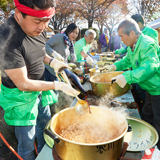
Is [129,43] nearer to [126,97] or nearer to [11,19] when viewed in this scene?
[126,97]

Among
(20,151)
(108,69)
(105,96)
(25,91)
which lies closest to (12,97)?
(25,91)

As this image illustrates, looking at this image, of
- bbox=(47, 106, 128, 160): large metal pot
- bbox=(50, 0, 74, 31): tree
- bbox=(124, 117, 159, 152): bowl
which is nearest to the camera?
bbox=(47, 106, 128, 160): large metal pot

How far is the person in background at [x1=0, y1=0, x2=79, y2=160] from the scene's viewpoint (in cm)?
119

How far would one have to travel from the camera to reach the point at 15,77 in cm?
122

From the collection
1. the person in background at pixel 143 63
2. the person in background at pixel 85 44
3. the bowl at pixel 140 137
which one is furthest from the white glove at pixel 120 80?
the person in background at pixel 85 44

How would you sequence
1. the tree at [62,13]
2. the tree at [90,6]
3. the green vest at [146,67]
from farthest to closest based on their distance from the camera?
the tree at [62,13] → the tree at [90,6] → the green vest at [146,67]

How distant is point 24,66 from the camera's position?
1262 millimetres

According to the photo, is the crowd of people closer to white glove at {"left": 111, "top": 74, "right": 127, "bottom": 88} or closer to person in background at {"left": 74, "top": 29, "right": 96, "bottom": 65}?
white glove at {"left": 111, "top": 74, "right": 127, "bottom": 88}

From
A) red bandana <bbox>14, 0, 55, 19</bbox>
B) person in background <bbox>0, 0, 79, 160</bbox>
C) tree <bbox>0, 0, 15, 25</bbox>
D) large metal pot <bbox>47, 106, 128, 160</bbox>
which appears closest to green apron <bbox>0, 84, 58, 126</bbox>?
person in background <bbox>0, 0, 79, 160</bbox>

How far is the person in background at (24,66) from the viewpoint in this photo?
1186mm

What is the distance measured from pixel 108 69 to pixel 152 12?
15584mm

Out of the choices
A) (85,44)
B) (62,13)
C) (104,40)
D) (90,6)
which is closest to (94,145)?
(85,44)

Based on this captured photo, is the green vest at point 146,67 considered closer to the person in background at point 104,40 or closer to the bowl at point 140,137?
the bowl at point 140,137

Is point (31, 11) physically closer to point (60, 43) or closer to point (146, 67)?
point (146, 67)
